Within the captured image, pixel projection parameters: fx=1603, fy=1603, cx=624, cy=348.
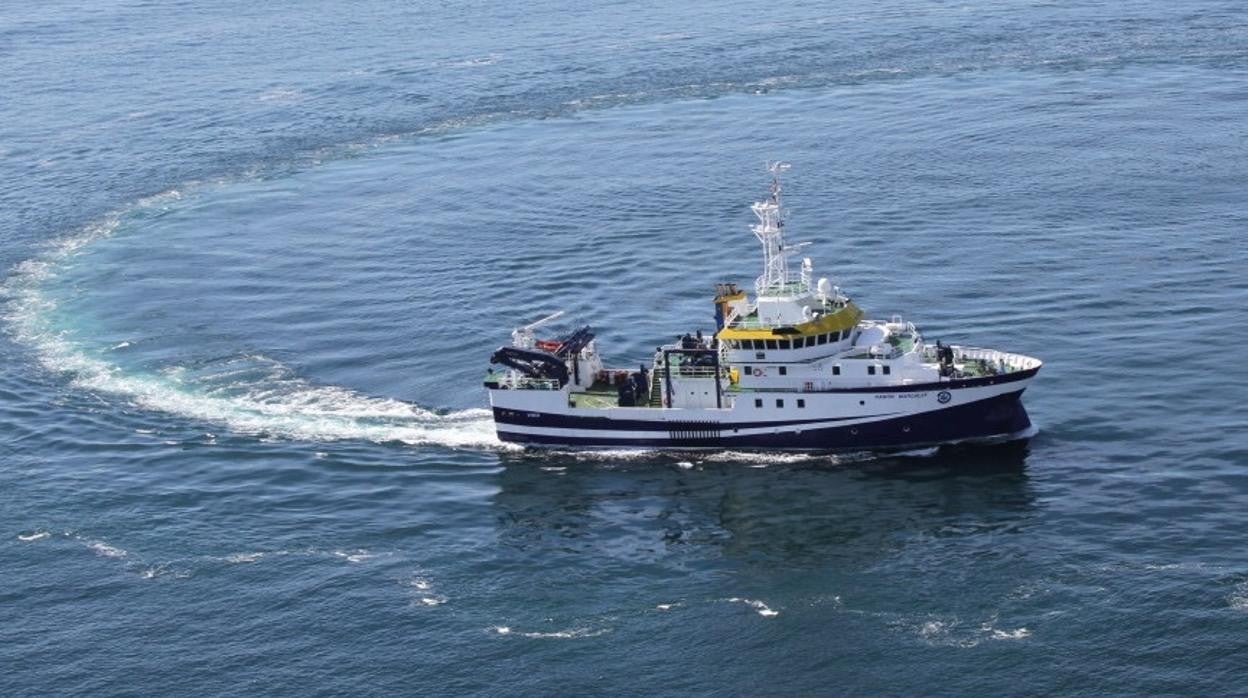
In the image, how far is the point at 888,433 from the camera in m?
144

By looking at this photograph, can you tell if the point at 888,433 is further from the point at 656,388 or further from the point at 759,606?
the point at 759,606

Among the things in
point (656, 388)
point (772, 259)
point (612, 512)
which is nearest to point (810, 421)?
point (656, 388)

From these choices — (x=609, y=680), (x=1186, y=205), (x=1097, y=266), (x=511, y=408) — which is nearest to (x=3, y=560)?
(x=511, y=408)

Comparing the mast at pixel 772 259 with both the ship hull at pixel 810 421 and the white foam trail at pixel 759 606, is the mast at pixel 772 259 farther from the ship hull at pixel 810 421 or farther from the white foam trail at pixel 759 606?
the white foam trail at pixel 759 606

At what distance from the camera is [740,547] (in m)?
129

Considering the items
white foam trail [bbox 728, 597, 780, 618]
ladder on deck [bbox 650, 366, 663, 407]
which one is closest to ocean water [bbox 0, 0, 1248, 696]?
white foam trail [bbox 728, 597, 780, 618]

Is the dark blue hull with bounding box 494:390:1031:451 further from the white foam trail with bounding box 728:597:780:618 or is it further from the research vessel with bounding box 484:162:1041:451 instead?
the white foam trail with bounding box 728:597:780:618

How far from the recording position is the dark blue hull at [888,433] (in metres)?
142

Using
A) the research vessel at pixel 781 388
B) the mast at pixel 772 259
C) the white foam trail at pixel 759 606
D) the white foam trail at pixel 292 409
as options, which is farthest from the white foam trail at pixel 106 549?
the mast at pixel 772 259

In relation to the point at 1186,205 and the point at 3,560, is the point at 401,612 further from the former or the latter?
the point at 1186,205

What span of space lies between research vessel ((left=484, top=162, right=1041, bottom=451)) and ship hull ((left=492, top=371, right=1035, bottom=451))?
3.6 inches

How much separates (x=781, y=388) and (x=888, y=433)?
1037 centimetres

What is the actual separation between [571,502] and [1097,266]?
250 ft

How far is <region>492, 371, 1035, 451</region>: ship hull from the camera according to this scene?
465ft
